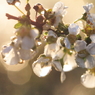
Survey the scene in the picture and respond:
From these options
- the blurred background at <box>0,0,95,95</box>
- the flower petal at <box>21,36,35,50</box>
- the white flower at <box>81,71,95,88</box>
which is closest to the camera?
the flower petal at <box>21,36,35,50</box>

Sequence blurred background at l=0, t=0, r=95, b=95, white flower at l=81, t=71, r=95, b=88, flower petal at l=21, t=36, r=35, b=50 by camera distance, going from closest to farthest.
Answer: flower petal at l=21, t=36, r=35, b=50, white flower at l=81, t=71, r=95, b=88, blurred background at l=0, t=0, r=95, b=95

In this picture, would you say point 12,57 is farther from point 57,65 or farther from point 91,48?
point 91,48

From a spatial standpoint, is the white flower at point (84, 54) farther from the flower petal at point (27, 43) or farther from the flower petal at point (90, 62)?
the flower petal at point (27, 43)

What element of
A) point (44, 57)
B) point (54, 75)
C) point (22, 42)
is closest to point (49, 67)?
point (44, 57)

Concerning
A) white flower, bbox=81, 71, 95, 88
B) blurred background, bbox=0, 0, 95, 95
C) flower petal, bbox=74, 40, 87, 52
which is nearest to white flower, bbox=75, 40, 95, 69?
flower petal, bbox=74, 40, 87, 52

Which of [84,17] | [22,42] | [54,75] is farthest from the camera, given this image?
[54,75]

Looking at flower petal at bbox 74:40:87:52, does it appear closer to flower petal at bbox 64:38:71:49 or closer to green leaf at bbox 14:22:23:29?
flower petal at bbox 64:38:71:49

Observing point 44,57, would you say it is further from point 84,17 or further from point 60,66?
point 84,17
